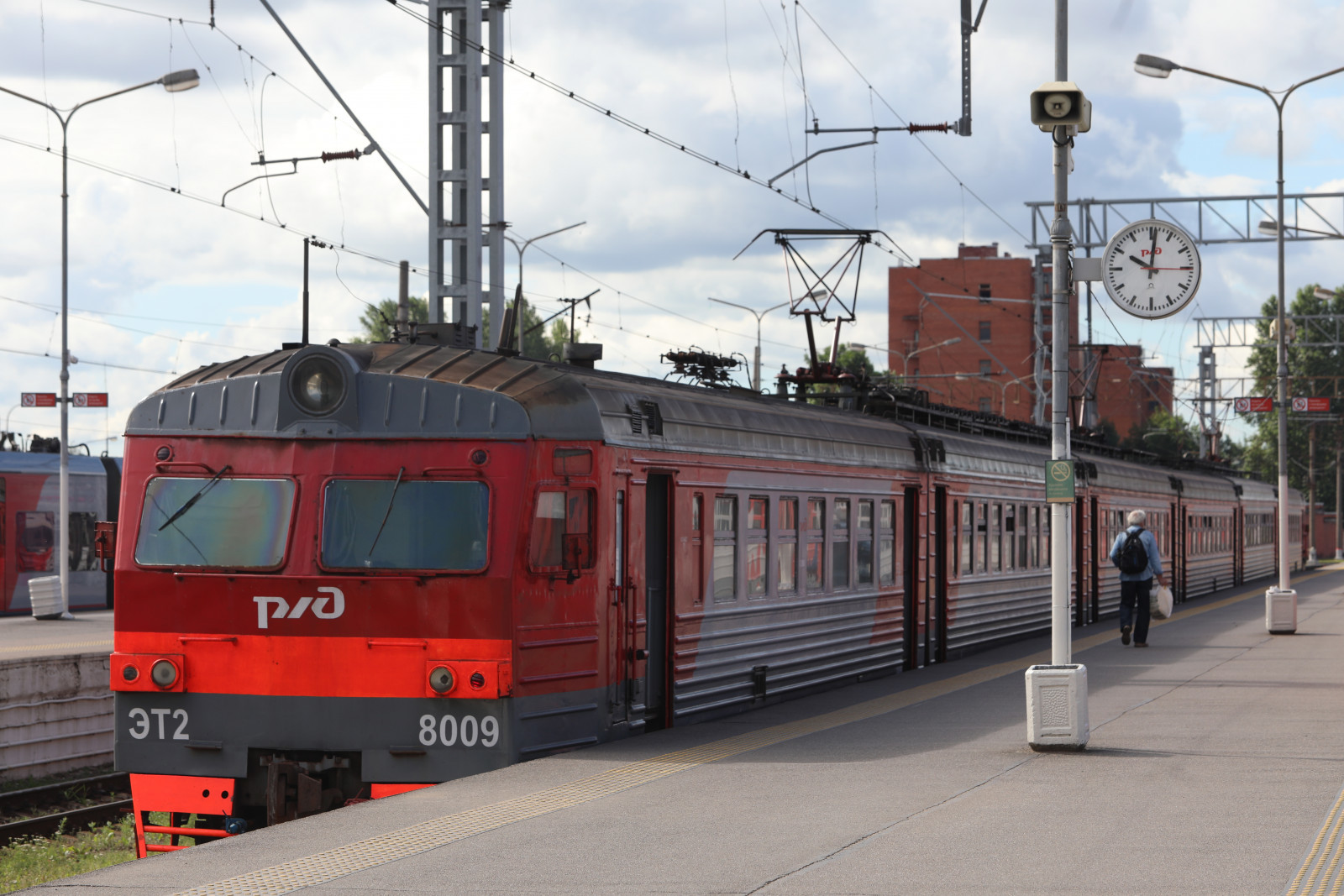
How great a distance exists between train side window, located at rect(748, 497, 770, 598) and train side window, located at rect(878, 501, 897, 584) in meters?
3.20

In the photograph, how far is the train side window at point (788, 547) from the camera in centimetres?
1476

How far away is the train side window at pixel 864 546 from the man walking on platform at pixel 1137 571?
4.88m

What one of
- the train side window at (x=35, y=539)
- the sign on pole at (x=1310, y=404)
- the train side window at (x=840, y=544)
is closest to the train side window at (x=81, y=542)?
the train side window at (x=35, y=539)

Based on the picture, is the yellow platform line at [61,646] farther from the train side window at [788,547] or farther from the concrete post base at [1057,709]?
the concrete post base at [1057,709]

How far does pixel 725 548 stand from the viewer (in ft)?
44.7

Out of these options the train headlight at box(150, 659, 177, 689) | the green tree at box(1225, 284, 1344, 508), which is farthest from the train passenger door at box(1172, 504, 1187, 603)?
the green tree at box(1225, 284, 1344, 508)

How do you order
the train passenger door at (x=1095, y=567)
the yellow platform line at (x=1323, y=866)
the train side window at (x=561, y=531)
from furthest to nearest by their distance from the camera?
1. the train passenger door at (x=1095, y=567)
2. the train side window at (x=561, y=531)
3. the yellow platform line at (x=1323, y=866)

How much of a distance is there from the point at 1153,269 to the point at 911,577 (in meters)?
6.09

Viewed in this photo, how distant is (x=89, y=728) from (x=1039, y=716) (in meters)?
12.1

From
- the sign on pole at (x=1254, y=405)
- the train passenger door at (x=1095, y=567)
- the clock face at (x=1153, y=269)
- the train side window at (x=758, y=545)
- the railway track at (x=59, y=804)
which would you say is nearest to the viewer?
the clock face at (x=1153, y=269)

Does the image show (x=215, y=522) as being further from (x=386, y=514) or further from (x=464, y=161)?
(x=464, y=161)

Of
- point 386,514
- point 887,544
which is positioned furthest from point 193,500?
point 887,544

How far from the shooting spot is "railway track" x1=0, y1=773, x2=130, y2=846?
580 inches

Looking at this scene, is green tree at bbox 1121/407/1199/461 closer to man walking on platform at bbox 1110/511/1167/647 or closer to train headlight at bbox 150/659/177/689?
man walking on platform at bbox 1110/511/1167/647
